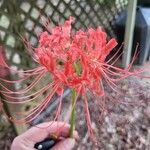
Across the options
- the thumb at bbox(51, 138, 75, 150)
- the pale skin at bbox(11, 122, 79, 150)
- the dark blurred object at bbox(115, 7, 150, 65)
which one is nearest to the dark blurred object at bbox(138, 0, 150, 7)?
the dark blurred object at bbox(115, 7, 150, 65)

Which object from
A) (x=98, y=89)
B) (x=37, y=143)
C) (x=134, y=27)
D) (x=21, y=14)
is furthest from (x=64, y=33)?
(x=134, y=27)

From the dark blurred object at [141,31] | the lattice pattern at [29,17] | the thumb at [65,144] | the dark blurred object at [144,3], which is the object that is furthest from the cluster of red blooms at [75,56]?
the dark blurred object at [144,3]

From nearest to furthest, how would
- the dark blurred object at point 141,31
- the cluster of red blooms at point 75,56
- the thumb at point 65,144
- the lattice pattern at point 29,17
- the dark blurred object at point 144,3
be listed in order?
the cluster of red blooms at point 75,56 < the thumb at point 65,144 < the lattice pattern at point 29,17 < the dark blurred object at point 141,31 < the dark blurred object at point 144,3

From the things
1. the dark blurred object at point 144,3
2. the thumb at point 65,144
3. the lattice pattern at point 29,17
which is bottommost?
the thumb at point 65,144

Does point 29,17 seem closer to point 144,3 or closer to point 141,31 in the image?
point 141,31

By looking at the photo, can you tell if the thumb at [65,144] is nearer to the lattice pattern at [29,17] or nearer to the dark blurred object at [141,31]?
the lattice pattern at [29,17]

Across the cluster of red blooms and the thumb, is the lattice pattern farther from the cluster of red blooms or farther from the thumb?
the cluster of red blooms

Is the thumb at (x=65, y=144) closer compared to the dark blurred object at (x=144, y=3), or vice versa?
the thumb at (x=65, y=144)

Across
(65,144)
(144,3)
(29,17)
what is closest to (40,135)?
(65,144)
